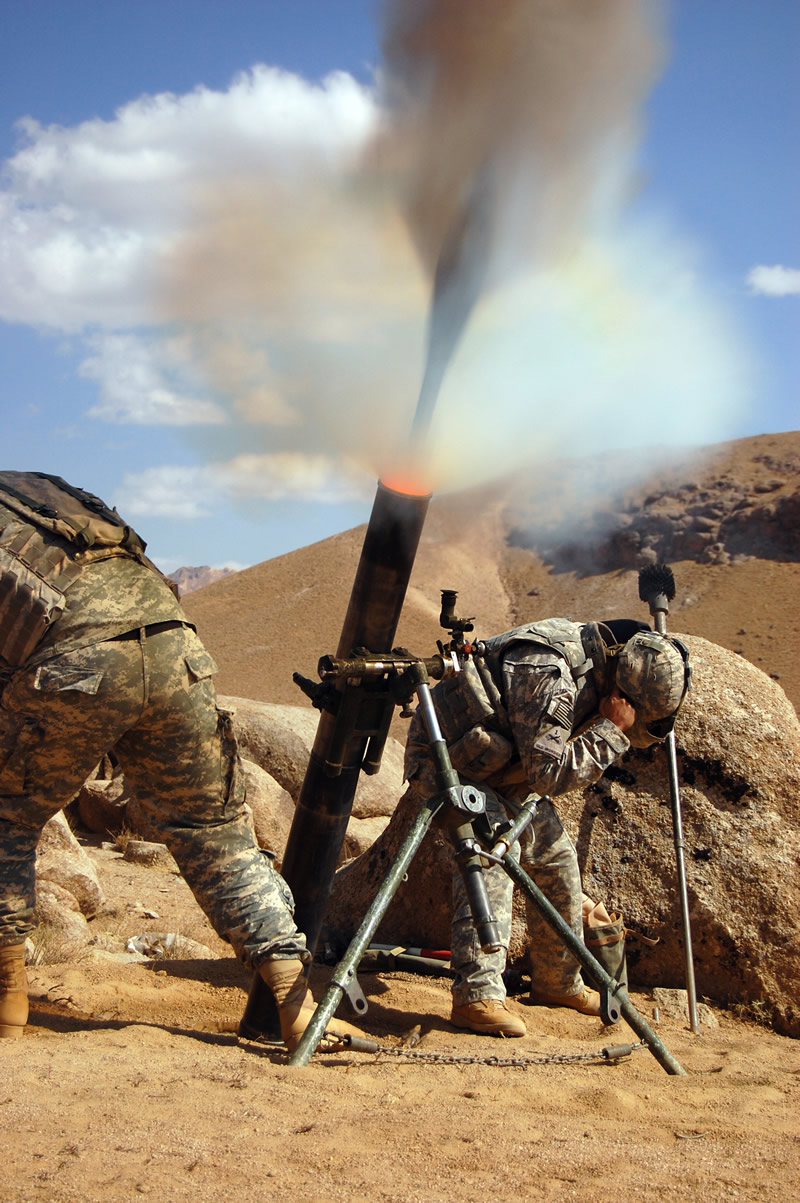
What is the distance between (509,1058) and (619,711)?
1.40 metres

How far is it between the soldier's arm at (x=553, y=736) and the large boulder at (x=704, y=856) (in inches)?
55.7

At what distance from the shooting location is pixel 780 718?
5637 millimetres

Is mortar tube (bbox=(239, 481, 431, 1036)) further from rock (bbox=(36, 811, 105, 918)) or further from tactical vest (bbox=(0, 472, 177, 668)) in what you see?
rock (bbox=(36, 811, 105, 918))

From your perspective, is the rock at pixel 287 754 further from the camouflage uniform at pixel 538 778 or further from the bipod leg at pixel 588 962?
the bipod leg at pixel 588 962

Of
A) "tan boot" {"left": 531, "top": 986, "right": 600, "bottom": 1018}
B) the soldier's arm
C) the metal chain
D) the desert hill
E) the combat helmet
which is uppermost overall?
the desert hill

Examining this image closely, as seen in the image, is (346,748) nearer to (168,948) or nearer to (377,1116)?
(377,1116)

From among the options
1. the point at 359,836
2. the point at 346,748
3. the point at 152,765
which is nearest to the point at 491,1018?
the point at 346,748

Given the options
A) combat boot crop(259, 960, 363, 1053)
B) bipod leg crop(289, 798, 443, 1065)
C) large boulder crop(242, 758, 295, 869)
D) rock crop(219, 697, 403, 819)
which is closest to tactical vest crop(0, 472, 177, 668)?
bipod leg crop(289, 798, 443, 1065)

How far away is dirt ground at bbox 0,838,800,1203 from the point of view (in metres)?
2.25

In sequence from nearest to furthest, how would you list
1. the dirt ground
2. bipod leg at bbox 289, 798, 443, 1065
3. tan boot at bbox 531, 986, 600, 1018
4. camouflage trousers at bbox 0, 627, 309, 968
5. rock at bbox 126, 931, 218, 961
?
the dirt ground < bipod leg at bbox 289, 798, 443, 1065 < camouflage trousers at bbox 0, 627, 309, 968 < tan boot at bbox 531, 986, 600, 1018 < rock at bbox 126, 931, 218, 961

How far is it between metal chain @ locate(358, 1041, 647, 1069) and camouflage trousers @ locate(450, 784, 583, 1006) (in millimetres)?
467

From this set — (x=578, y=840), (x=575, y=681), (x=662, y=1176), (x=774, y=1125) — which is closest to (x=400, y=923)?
(x=578, y=840)

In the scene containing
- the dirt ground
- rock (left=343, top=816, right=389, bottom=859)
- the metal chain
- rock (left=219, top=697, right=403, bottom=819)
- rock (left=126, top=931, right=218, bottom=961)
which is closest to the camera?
the dirt ground

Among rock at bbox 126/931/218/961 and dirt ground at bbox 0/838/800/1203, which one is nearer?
dirt ground at bbox 0/838/800/1203
